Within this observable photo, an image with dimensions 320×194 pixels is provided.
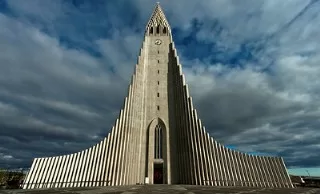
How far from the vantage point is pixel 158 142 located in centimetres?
3231

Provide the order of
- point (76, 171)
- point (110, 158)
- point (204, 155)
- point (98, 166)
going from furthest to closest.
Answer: point (110, 158)
point (204, 155)
point (98, 166)
point (76, 171)

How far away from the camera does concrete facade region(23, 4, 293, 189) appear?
27422mm

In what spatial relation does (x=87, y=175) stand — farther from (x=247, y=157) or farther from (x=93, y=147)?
(x=247, y=157)

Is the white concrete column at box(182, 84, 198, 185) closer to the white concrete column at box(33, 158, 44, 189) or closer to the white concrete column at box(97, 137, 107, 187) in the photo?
the white concrete column at box(97, 137, 107, 187)

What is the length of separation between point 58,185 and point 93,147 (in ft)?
19.3

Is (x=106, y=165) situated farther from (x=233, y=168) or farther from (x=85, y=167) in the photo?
(x=233, y=168)

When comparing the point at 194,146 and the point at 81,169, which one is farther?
the point at 194,146

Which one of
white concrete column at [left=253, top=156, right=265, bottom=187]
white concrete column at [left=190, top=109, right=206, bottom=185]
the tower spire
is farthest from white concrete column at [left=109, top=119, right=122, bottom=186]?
the tower spire

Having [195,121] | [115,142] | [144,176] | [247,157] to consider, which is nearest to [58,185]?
[115,142]

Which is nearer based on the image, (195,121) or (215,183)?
(215,183)

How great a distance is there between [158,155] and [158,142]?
1.83 metres

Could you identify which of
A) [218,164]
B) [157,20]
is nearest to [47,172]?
[218,164]

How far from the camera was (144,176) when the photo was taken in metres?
30.2

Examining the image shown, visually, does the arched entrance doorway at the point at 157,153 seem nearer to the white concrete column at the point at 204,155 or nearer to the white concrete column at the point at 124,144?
the white concrete column at the point at 124,144
